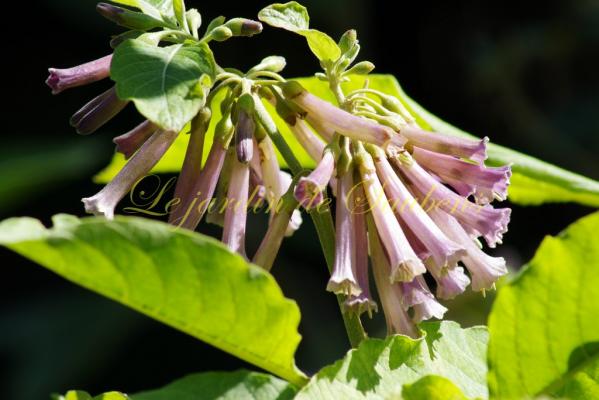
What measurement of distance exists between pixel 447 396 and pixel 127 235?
34 centimetres

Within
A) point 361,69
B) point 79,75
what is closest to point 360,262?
point 361,69

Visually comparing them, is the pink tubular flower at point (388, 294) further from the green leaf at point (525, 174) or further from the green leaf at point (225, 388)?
the green leaf at point (225, 388)

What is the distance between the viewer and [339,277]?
1248mm

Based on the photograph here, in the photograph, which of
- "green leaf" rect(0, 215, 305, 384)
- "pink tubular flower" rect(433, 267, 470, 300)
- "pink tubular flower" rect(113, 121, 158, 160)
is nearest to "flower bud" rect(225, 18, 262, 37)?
"pink tubular flower" rect(113, 121, 158, 160)

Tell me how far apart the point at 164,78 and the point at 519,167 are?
738 mm

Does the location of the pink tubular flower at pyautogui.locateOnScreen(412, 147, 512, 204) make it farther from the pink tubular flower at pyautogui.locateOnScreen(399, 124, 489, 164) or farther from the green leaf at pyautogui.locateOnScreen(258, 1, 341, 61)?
the green leaf at pyautogui.locateOnScreen(258, 1, 341, 61)

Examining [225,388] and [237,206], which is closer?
[225,388]

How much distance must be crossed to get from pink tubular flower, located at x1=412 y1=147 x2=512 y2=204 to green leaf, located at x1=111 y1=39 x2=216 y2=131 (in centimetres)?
38

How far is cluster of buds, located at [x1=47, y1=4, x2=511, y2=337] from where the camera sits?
4.23 ft

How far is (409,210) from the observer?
1336mm

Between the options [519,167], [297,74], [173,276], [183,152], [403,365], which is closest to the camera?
[173,276]

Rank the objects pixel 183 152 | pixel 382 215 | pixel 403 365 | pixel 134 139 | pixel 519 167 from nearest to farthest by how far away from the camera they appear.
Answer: pixel 403 365 → pixel 382 215 → pixel 134 139 → pixel 519 167 → pixel 183 152

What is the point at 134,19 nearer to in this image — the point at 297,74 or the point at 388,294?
the point at 388,294

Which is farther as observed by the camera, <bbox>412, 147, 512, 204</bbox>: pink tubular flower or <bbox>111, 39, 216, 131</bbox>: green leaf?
<bbox>412, 147, 512, 204</bbox>: pink tubular flower
